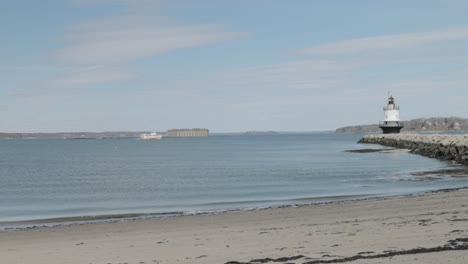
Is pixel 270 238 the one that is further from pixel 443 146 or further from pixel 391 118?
pixel 391 118

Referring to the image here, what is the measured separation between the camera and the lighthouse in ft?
271

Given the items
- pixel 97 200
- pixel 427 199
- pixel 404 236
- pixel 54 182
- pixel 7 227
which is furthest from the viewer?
pixel 54 182

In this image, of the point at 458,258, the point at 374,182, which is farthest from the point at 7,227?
the point at 374,182

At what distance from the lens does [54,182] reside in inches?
1267

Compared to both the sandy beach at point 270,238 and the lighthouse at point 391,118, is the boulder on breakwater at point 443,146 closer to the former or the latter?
the lighthouse at point 391,118

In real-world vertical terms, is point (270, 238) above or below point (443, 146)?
below

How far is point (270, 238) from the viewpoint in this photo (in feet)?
32.6

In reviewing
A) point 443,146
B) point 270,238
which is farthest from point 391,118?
point 270,238

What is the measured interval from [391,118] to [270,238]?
78.4 m

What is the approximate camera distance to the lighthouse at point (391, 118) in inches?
3255

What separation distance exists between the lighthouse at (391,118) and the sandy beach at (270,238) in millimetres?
70073

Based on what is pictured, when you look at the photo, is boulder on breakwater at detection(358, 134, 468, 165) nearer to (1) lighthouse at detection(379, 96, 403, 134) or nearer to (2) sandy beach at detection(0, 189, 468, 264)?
(1) lighthouse at detection(379, 96, 403, 134)

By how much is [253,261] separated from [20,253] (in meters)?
4.19

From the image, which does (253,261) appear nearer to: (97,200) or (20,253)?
(20,253)
